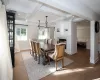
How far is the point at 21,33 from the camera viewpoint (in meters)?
6.79

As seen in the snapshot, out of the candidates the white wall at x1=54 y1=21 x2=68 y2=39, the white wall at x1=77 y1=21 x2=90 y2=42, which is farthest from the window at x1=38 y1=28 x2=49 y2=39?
the white wall at x1=77 y1=21 x2=90 y2=42

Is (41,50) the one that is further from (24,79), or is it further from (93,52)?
(93,52)

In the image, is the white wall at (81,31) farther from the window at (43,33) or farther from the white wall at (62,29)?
the window at (43,33)

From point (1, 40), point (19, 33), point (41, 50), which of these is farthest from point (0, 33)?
point (19, 33)

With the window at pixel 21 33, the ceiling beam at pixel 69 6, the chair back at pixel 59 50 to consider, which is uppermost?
the ceiling beam at pixel 69 6

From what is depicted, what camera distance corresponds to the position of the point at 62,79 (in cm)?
244

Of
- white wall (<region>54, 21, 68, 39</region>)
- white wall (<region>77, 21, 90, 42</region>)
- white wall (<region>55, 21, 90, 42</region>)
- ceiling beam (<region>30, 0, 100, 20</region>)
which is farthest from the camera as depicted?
white wall (<region>77, 21, 90, 42</region>)

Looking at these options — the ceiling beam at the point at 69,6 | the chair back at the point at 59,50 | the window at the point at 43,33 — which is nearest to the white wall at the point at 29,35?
the window at the point at 43,33

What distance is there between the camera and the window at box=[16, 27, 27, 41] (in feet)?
21.7

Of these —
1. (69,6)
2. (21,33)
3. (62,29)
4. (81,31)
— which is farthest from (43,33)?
(69,6)

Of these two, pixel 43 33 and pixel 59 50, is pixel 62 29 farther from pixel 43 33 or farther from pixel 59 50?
pixel 59 50

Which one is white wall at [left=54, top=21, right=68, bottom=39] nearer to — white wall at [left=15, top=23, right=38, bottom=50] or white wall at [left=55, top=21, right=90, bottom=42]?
white wall at [left=55, top=21, right=90, bottom=42]

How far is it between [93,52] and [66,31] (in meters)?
2.29

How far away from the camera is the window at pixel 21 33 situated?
6.61m
